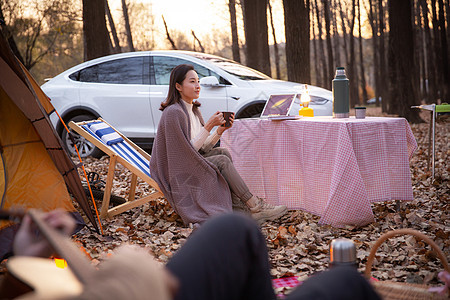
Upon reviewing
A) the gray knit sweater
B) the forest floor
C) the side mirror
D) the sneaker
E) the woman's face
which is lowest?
the forest floor

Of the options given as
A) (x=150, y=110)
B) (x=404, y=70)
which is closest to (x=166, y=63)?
(x=150, y=110)

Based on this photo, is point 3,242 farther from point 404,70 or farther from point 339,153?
point 404,70

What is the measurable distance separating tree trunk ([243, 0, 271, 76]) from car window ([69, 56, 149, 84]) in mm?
5953

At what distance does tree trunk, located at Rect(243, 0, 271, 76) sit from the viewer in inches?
550

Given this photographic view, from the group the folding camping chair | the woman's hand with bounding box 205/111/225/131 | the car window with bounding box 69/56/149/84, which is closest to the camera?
the woman's hand with bounding box 205/111/225/131

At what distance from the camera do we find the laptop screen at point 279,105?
509cm

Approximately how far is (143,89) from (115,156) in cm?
382

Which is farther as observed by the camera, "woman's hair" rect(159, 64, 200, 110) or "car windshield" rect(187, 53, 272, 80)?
"car windshield" rect(187, 53, 272, 80)

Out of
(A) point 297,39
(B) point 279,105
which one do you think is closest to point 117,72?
(A) point 297,39

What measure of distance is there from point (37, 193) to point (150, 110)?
13.2ft

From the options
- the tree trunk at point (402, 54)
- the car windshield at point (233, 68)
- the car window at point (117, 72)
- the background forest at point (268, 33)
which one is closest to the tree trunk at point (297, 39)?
the background forest at point (268, 33)

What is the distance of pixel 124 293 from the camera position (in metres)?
1.05

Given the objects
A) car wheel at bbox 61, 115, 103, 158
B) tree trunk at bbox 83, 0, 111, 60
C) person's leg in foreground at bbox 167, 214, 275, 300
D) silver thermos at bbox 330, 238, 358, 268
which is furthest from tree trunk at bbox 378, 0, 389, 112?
person's leg in foreground at bbox 167, 214, 275, 300

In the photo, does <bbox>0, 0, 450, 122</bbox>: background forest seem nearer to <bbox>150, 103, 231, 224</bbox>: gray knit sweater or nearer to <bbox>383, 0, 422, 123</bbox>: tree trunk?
<bbox>383, 0, 422, 123</bbox>: tree trunk
